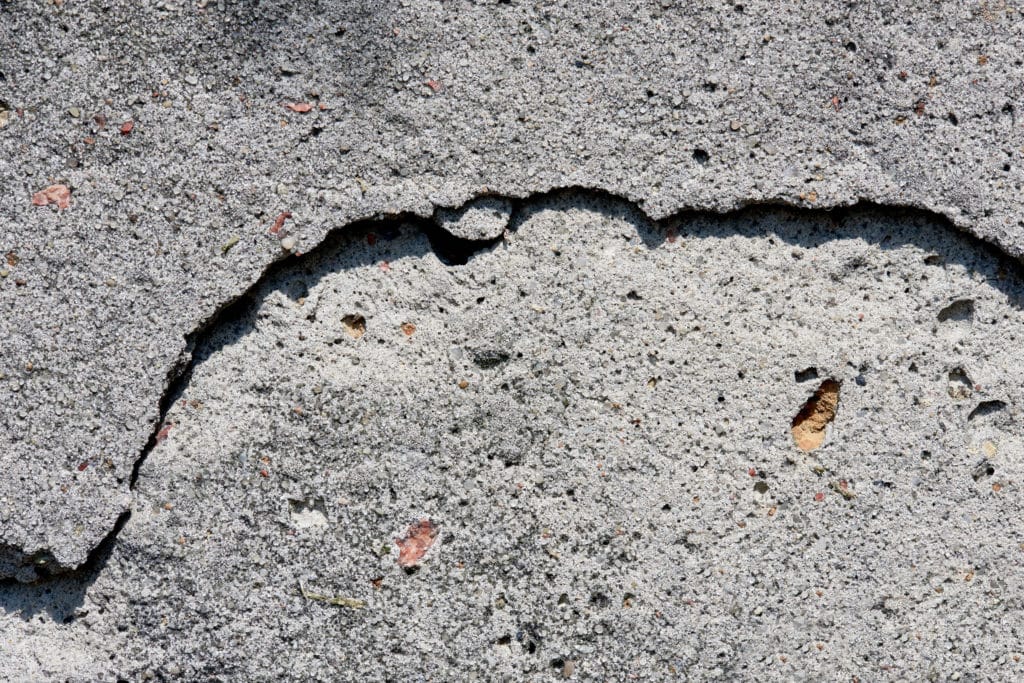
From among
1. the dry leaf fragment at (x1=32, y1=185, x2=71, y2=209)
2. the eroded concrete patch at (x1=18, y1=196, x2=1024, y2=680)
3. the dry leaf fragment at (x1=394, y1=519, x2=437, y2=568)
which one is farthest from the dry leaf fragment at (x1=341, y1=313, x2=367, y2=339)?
the dry leaf fragment at (x1=32, y1=185, x2=71, y2=209)

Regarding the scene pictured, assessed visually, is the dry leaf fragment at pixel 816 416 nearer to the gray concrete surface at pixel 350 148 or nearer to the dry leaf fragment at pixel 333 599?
the gray concrete surface at pixel 350 148

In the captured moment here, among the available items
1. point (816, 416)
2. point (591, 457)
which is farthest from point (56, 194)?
point (816, 416)

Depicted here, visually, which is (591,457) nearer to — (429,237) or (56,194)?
(429,237)

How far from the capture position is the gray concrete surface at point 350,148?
4.54 ft

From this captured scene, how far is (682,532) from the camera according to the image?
1.42 m

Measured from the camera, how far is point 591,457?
1427mm

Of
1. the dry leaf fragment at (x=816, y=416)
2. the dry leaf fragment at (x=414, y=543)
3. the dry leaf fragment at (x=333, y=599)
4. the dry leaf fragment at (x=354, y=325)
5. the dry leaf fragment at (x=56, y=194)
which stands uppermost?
the dry leaf fragment at (x=816, y=416)

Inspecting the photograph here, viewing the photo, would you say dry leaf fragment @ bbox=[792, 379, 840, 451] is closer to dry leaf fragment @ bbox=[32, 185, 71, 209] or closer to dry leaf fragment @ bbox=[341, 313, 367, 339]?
dry leaf fragment @ bbox=[341, 313, 367, 339]

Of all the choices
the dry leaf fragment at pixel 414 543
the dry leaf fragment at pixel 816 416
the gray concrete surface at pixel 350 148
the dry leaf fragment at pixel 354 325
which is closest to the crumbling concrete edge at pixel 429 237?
the gray concrete surface at pixel 350 148

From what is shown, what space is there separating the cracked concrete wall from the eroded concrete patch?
7cm

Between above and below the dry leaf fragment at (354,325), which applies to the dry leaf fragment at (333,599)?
below

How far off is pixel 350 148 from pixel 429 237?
6.9 inches

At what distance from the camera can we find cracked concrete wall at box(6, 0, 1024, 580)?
1384 mm

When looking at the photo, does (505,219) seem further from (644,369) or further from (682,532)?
(682,532)
